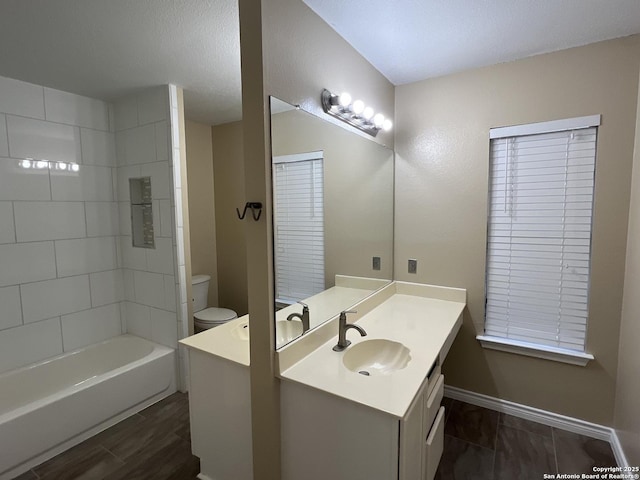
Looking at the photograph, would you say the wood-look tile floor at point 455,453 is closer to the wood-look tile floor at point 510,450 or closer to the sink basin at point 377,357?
the wood-look tile floor at point 510,450

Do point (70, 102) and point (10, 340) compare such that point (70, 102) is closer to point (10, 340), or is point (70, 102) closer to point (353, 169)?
point (10, 340)

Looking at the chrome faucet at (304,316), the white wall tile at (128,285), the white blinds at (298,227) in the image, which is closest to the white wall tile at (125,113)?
the white wall tile at (128,285)

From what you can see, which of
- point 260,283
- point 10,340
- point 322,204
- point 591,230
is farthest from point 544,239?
point 10,340

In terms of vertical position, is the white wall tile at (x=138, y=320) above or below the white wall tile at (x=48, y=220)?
below

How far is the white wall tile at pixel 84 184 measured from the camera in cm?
234

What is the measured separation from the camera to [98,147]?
2555 millimetres

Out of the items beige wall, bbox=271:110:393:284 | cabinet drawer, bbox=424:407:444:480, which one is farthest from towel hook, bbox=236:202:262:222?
cabinet drawer, bbox=424:407:444:480

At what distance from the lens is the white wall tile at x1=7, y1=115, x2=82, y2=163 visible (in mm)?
2121

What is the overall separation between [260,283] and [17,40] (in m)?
1.81

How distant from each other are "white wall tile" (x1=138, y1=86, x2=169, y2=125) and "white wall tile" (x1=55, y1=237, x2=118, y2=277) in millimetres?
1033

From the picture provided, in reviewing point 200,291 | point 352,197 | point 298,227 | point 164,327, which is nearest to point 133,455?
point 164,327

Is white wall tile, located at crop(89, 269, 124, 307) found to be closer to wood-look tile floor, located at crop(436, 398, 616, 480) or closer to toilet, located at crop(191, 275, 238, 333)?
toilet, located at crop(191, 275, 238, 333)

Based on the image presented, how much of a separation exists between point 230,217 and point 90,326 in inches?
58.9

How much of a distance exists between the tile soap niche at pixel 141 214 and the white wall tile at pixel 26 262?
555mm
